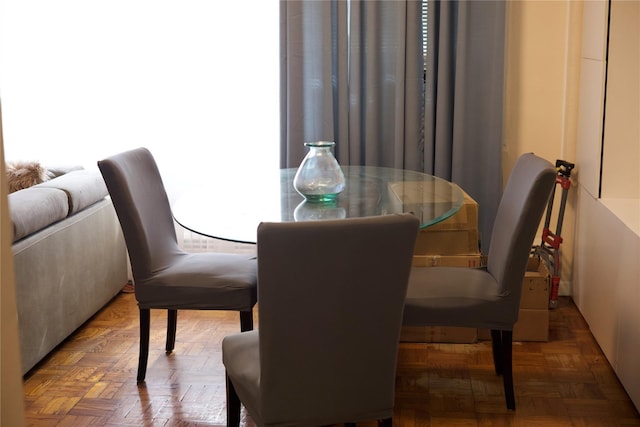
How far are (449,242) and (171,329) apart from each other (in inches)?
49.0

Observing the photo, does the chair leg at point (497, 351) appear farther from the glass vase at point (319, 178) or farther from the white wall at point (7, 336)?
the white wall at point (7, 336)

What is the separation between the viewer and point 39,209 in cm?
327

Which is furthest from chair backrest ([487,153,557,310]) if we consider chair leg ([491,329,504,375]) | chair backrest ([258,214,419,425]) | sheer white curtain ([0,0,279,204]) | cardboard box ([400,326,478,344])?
sheer white curtain ([0,0,279,204])

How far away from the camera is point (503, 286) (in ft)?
9.09

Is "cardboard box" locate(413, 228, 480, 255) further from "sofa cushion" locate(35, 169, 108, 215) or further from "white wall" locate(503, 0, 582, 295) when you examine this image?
"sofa cushion" locate(35, 169, 108, 215)

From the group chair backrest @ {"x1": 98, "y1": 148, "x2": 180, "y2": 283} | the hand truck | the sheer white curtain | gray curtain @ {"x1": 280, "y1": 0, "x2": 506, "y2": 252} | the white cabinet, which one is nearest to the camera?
chair backrest @ {"x1": 98, "y1": 148, "x2": 180, "y2": 283}

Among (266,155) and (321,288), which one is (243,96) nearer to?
(266,155)

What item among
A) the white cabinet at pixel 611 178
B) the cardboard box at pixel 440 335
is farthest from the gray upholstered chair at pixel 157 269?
the white cabinet at pixel 611 178

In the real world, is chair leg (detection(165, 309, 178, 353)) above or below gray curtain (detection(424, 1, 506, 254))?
below

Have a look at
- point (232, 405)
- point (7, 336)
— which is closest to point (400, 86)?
point (232, 405)

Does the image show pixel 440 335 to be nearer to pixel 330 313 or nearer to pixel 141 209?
pixel 141 209

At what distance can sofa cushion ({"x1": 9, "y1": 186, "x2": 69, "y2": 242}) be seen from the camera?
312 centimetres

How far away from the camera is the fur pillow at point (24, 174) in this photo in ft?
12.1

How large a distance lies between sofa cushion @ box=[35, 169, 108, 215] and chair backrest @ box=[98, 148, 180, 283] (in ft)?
1.79
